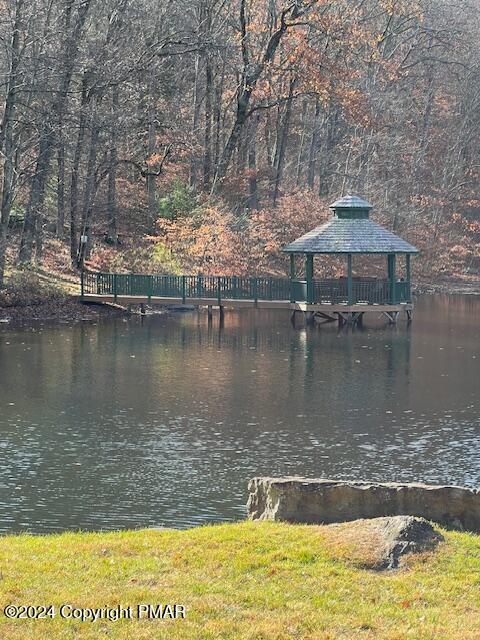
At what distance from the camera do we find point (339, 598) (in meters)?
7.39

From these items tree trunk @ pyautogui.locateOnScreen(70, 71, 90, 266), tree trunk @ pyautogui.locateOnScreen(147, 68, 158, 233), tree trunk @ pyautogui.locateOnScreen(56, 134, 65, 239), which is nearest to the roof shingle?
tree trunk @ pyautogui.locateOnScreen(70, 71, 90, 266)

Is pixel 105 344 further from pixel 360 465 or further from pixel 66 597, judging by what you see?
pixel 66 597

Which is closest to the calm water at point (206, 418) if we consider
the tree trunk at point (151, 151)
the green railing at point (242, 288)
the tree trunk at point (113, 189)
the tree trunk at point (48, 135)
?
the green railing at point (242, 288)

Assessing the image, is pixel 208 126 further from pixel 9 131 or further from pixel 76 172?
pixel 9 131

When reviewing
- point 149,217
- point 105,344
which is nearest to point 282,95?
point 149,217

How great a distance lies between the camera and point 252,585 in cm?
768

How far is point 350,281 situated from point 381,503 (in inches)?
1141

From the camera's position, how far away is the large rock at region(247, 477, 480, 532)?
32.5 feet

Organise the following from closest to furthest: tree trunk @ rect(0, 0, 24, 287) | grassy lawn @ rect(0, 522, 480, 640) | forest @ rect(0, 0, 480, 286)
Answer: grassy lawn @ rect(0, 522, 480, 640) < tree trunk @ rect(0, 0, 24, 287) < forest @ rect(0, 0, 480, 286)

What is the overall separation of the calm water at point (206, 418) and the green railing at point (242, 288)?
478 centimetres

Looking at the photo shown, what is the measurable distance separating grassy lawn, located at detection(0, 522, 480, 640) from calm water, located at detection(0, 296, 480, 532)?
3.79 metres

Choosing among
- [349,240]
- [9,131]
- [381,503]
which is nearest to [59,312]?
[9,131]

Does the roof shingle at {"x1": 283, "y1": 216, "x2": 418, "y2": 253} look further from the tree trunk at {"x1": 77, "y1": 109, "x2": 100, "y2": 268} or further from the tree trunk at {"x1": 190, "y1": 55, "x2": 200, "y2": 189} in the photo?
the tree trunk at {"x1": 190, "y1": 55, "x2": 200, "y2": 189}

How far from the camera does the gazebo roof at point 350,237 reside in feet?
126
